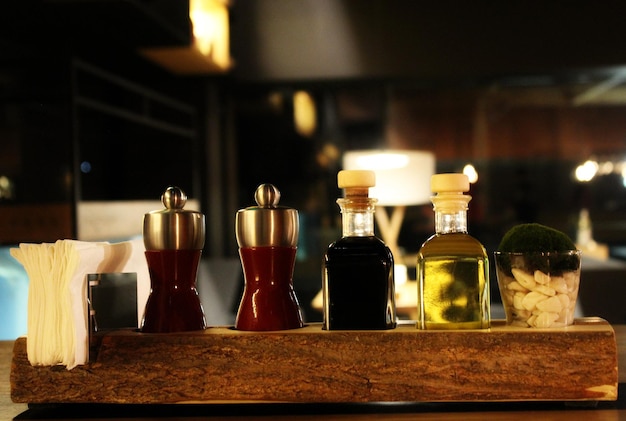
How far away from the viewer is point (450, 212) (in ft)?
2.71

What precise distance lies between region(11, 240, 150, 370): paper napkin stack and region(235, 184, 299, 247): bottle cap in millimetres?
180

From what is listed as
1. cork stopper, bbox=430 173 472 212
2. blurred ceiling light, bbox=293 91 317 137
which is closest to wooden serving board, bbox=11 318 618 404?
cork stopper, bbox=430 173 472 212

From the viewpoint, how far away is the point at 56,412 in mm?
808

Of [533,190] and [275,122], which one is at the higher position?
[275,122]

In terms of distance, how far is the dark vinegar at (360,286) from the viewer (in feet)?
2.64

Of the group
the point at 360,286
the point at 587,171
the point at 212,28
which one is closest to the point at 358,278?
the point at 360,286

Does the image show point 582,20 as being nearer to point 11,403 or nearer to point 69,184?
point 69,184

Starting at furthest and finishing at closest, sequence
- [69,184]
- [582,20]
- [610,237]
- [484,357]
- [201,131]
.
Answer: [610,237] → [201,131] → [582,20] → [69,184] → [484,357]

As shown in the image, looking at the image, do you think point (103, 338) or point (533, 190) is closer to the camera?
point (103, 338)

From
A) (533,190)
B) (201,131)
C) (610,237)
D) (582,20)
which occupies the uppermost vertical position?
(582,20)

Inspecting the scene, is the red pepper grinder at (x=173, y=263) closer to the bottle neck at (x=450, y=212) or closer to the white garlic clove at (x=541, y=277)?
the bottle neck at (x=450, y=212)

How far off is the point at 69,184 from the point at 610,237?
3729mm

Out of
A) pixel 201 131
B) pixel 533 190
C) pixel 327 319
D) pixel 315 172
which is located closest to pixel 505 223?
pixel 533 190

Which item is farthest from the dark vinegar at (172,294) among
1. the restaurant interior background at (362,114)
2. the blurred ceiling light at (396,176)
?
the restaurant interior background at (362,114)
